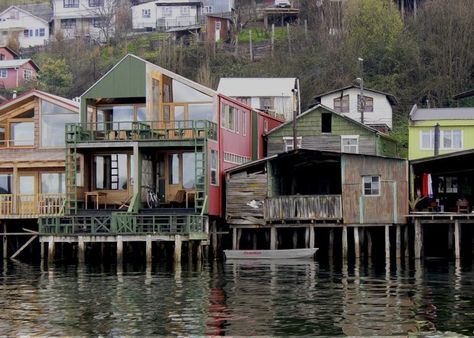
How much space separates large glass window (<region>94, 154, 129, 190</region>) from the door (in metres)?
3.77

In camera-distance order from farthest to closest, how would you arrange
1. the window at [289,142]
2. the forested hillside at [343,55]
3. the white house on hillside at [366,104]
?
the forested hillside at [343,55], the white house on hillside at [366,104], the window at [289,142]

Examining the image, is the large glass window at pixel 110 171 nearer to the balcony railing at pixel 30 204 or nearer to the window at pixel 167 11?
the balcony railing at pixel 30 204

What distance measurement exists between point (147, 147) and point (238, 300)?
1959cm

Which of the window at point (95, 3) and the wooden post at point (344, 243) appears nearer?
the wooden post at point (344, 243)

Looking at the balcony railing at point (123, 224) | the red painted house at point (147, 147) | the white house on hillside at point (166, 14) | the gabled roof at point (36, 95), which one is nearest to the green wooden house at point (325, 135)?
the red painted house at point (147, 147)

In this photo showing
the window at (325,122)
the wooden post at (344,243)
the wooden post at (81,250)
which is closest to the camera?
the wooden post at (81,250)

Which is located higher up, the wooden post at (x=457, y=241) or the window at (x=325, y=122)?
the window at (x=325, y=122)

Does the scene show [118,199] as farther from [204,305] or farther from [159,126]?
[204,305]

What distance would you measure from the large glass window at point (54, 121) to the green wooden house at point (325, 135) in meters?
13.1

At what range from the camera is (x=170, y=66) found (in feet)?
353

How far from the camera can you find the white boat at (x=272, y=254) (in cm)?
4866

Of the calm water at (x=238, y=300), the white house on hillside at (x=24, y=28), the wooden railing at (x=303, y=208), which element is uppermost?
the white house on hillside at (x=24, y=28)

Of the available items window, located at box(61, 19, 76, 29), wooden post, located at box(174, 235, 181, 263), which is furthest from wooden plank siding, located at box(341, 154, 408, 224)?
window, located at box(61, 19, 76, 29)

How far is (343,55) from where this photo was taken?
97250mm
